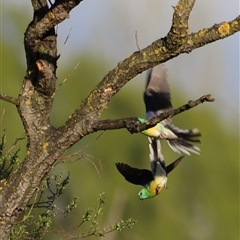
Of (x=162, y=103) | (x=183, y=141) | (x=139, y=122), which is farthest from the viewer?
(x=162, y=103)

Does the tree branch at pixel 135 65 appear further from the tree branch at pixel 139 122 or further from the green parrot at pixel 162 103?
the green parrot at pixel 162 103

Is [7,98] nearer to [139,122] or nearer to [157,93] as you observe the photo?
[139,122]

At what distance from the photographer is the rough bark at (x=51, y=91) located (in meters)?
3.13

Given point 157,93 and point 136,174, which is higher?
point 157,93

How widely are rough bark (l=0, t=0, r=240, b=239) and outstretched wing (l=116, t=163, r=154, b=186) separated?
1.94 feet

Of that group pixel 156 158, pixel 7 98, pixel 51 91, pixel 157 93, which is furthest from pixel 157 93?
pixel 7 98

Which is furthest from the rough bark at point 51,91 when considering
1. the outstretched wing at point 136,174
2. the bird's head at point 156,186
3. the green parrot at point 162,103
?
the bird's head at point 156,186

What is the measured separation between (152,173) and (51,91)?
77 centimetres

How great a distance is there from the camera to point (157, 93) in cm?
404

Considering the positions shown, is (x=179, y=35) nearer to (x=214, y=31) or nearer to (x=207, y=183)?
(x=214, y=31)

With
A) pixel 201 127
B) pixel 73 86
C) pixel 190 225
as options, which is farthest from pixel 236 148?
pixel 73 86

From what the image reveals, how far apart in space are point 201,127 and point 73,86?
2.64 metres

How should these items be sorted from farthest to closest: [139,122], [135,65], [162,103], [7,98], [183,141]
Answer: [162,103] < [183,141] < [7,98] < [135,65] < [139,122]

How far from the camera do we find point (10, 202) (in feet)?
11.0
